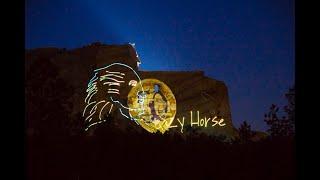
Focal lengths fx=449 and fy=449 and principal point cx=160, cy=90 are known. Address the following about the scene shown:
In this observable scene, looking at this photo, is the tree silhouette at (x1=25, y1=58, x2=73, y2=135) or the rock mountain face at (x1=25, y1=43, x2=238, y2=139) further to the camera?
the rock mountain face at (x1=25, y1=43, x2=238, y2=139)

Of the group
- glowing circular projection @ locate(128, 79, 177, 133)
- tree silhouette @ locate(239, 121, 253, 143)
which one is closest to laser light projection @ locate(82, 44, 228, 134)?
glowing circular projection @ locate(128, 79, 177, 133)

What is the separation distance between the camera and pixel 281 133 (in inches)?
133

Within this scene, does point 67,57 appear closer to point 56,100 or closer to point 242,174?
point 56,100

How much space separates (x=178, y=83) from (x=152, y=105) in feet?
1.44

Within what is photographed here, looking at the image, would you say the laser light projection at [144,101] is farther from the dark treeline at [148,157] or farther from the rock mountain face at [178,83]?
the dark treeline at [148,157]

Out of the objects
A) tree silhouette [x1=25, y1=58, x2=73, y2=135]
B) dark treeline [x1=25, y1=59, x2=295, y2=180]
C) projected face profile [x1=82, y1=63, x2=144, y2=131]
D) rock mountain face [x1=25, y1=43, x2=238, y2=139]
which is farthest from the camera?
rock mountain face [x1=25, y1=43, x2=238, y2=139]

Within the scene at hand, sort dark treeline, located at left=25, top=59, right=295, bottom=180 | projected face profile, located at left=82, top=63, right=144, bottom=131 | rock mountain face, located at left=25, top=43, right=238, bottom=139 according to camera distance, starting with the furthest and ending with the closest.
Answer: rock mountain face, located at left=25, top=43, right=238, bottom=139, projected face profile, located at left=82, top=63, right=144, bottom=131, dark treeline, located at left=25, top=59, right=295, bottom=180

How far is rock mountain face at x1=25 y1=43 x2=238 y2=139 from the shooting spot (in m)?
4.67

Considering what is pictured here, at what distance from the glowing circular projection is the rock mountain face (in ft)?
0.26

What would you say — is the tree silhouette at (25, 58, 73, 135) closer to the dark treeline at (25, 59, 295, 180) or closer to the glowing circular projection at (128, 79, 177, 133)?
the dark treeline at (25, 59, 295, 180)

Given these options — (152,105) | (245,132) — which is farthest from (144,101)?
(245,132)

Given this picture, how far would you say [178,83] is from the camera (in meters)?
4.96

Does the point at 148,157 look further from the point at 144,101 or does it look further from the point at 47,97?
the point at 144,101

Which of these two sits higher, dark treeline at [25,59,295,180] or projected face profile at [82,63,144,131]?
projected face profile at [82,63,144,131]
